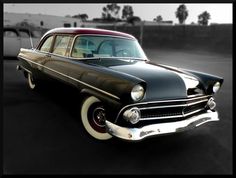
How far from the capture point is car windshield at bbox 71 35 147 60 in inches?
162

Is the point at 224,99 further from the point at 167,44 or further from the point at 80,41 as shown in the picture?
the point at 167,44

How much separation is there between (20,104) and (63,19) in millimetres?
39416

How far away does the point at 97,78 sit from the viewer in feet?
10.8

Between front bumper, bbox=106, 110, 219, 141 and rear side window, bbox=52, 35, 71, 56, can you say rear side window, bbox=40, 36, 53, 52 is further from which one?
front bumper, bbox=106, 110, 219, 141

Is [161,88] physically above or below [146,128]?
above

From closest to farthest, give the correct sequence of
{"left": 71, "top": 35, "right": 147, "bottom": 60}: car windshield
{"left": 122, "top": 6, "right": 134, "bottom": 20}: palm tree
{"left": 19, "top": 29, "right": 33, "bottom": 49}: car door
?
{"left": 71, "top": 35, "right": 147, "bottom": 60}: car windshield
{"left": 19, "top": 29, "right": 33, "bottom": 49}: car door
{"left": 122, "top": 6, "right": 134, "bottom": 20}: palm tree

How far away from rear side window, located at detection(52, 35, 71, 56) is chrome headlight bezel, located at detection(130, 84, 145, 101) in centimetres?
182

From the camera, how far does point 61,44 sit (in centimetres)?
454

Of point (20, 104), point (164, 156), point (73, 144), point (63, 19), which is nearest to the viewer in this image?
point (164, 156)

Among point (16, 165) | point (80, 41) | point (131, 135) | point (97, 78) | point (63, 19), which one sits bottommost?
point (16, 165)

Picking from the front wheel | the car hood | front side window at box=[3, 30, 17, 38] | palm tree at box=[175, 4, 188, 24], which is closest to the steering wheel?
the car hood

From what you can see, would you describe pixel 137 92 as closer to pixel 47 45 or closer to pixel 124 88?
pixel 124 88

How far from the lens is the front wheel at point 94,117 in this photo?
3.37 m

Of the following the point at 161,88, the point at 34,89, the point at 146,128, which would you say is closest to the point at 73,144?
the point at 146,128
